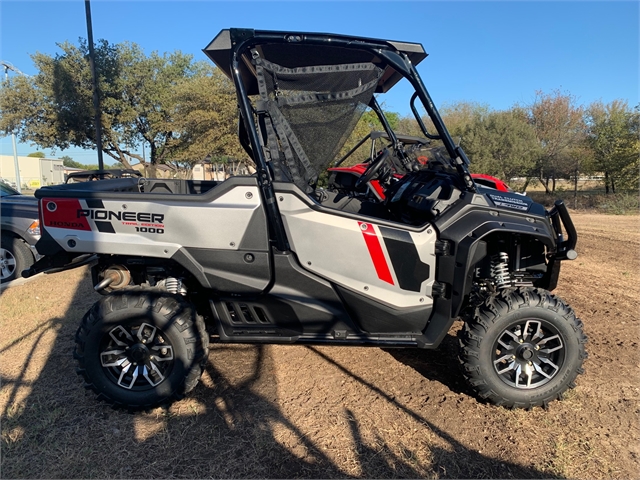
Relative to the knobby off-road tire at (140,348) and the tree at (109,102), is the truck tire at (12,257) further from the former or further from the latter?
the tree at (109,102)

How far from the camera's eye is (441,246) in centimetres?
291

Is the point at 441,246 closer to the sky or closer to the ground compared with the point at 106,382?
closer to the sky

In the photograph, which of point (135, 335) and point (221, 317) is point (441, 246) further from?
point (135, 335)

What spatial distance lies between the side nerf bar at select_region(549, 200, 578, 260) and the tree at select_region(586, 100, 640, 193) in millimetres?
19239

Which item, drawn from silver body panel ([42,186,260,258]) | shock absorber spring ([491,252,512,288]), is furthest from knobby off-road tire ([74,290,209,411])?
shock absorber spring ([491,252,512,288])

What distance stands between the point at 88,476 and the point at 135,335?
0.91m

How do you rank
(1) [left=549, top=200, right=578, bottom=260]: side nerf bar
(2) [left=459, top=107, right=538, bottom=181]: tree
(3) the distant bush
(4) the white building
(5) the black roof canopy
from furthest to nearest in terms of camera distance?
1. (4) the white building
2. (2) [left=459, top=107, right=538, bottom=181]: tree
3. (3) the distant bush
4. (1) [left=549, top=200, right=578, bottom=260]: side nerf bar
5. (5) the black roof canopy

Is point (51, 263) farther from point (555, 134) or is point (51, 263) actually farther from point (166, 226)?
point (555, 134)

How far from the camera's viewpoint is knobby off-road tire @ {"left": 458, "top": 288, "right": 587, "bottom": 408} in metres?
2.91

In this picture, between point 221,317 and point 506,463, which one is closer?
point 506,463

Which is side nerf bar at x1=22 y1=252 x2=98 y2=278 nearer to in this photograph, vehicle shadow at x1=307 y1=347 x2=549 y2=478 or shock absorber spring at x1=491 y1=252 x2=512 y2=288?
vehicle shadow at x1=307 y1=347 x2=549 y2=478

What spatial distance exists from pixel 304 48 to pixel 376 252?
4.88 ft

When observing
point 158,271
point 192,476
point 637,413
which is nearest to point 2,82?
point 158,271

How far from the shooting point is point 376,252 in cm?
291
